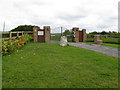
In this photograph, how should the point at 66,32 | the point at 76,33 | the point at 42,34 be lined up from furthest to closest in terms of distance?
the point at 66,32, the point at 76,33, the point at 42,34

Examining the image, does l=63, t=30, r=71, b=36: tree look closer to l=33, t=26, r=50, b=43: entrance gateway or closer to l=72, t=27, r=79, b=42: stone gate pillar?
l=72, t=27, r=79, b=42: stone gate pillar

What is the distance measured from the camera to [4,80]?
3.64 metres

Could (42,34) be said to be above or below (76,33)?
below

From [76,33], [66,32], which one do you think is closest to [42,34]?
[66,32]

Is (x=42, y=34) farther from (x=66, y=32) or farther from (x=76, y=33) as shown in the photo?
(x=76, y=33)

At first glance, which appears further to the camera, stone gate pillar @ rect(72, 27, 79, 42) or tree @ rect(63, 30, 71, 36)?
tree @ rect(63, 30, 71, 36)

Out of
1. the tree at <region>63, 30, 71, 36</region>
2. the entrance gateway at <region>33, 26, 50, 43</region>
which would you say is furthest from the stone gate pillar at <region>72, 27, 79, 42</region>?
the entrance gateway at <region>33, 26, 50, 43</region>

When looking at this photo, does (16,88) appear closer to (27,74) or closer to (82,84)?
(27,74)

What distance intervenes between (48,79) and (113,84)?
1748 millimetres

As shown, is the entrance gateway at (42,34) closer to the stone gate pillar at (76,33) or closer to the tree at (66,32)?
the tree at (66,32)

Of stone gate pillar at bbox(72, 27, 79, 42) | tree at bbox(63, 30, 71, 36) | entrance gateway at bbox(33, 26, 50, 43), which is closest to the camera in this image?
entrance gateway at bbox(33, 26, 50, 43)

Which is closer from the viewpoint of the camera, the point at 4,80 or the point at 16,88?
the point at 16,88

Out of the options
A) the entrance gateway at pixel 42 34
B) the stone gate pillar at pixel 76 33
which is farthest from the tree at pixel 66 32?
the entrance gateway at pixel 42 34

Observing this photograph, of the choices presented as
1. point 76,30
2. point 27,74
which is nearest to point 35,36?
point 76,30
